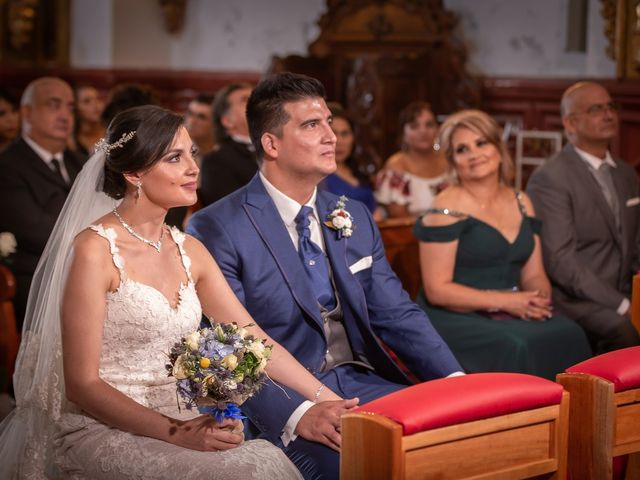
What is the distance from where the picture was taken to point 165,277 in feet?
9.86

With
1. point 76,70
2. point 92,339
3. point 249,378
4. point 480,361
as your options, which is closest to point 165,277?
point 92,339

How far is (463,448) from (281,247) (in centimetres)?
136

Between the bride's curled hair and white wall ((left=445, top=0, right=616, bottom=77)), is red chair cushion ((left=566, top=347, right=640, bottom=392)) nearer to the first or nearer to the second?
the bride's curled hair

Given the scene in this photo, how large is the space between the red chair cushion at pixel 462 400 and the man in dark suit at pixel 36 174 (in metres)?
3.17

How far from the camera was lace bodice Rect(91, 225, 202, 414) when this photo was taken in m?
2.87

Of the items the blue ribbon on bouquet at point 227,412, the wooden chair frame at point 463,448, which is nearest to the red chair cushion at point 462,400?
the wooden chair frame at point 463,448

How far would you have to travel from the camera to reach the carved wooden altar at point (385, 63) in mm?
8602

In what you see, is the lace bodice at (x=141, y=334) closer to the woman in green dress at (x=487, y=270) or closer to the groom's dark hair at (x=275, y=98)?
the groom's dark hair at (x=275, y=98)

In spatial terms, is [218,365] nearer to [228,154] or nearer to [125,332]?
[125,332]

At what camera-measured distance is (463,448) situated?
216 cm

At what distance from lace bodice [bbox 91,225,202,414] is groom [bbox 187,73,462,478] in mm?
332

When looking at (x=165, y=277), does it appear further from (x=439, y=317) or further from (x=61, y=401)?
(x=439, y=317)

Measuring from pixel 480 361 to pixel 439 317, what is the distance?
0.30 metres

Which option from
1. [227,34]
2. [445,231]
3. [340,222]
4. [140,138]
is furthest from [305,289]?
[227,34]
